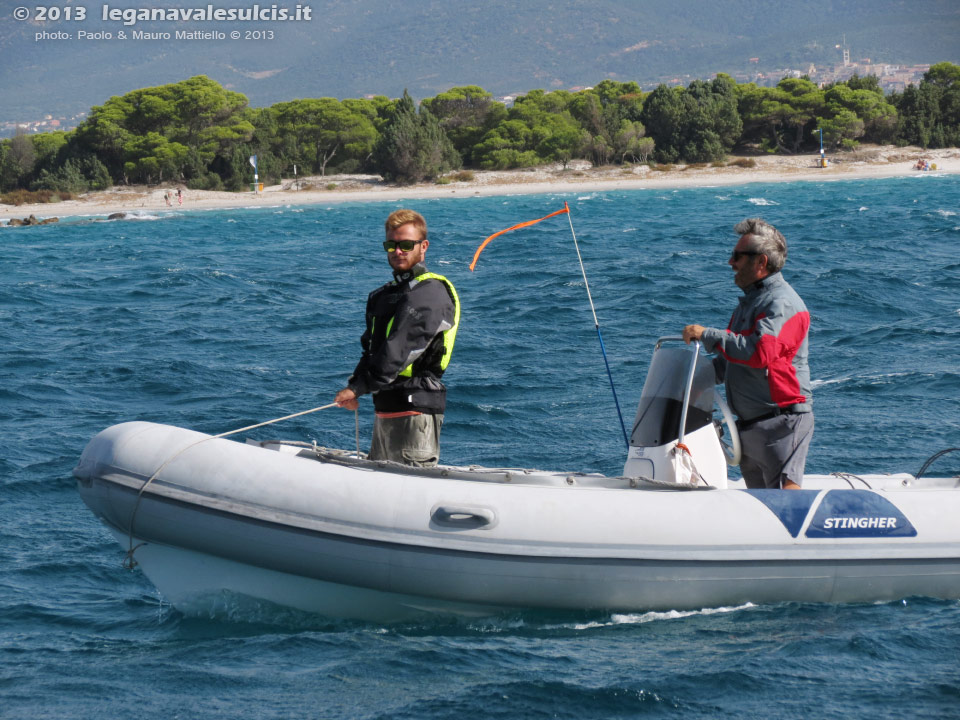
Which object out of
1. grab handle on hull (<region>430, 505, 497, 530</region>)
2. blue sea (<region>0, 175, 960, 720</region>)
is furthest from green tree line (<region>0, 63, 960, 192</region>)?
grab handle on hull (<region>430, 505, 497, 530</region>)

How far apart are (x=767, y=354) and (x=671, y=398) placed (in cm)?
77

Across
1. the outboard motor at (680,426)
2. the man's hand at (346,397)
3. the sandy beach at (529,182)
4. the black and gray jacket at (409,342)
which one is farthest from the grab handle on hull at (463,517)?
the sandy beach at (529,182)

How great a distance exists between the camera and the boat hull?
5.06m

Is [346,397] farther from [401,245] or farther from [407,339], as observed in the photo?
[401,245]

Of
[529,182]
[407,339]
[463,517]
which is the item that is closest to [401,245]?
[407,339]

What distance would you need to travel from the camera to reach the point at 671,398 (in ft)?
18.5

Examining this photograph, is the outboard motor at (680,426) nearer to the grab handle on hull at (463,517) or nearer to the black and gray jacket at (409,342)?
the grab handle on hull at (463,517)

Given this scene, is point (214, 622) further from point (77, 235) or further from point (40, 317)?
point (77, 235)

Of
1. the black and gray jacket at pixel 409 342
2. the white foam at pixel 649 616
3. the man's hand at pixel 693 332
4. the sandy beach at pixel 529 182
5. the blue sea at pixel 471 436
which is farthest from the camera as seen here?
the sandy beach at pixel 529 182

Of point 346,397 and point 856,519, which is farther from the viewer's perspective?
point 856,519

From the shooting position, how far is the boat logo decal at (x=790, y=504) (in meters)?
5.15

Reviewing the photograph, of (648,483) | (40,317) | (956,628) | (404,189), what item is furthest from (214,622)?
(404,189)

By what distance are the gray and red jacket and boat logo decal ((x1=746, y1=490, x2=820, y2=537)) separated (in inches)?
15.1

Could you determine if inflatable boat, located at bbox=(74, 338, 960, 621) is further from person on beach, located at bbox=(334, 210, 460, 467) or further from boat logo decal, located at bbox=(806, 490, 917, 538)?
person on beach, located at bbox=(334, 210, 460, 467)
